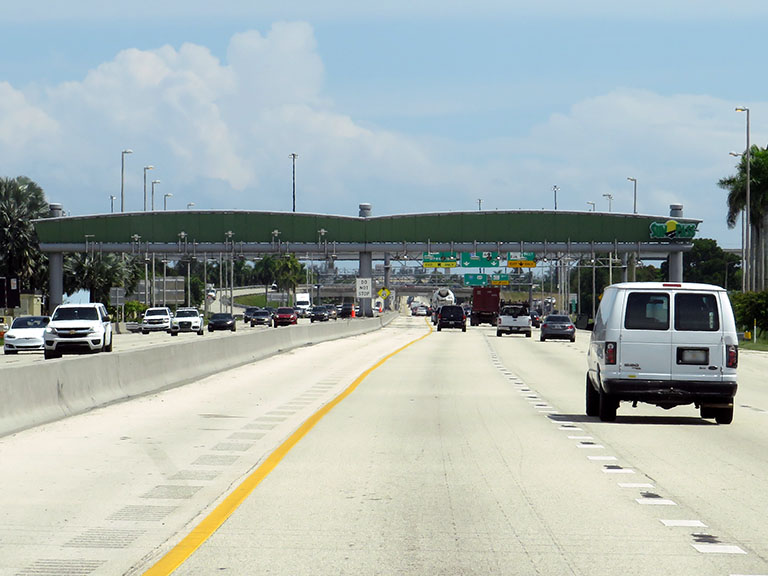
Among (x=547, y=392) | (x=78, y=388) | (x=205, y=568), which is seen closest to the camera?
(x=205, y=568)

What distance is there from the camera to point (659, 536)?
29.2 ft

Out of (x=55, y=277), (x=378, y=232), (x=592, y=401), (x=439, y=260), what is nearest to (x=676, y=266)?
(x=439, y=260)

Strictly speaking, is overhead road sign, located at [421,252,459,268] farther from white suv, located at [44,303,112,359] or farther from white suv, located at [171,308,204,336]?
white suv, located at [44,303,112,359]

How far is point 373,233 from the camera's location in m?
105

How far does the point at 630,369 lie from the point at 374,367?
17.1m

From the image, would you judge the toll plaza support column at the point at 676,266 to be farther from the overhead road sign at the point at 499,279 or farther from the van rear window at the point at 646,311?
the van rear window at the point at 646,311

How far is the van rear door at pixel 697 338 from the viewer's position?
17.1 meters

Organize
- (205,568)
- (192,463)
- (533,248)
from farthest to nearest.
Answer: (533,248) → (192,463) → (205,568)

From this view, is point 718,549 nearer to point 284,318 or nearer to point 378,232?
point 284,318

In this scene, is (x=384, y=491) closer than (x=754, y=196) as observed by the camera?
Yes

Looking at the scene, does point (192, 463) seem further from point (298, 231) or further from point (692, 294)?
point (298, 231)

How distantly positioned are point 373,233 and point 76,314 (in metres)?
65.5

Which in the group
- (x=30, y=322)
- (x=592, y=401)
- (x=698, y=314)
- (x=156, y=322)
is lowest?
(x=156, y=322)

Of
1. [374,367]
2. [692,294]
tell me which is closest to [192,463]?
[692,294]
